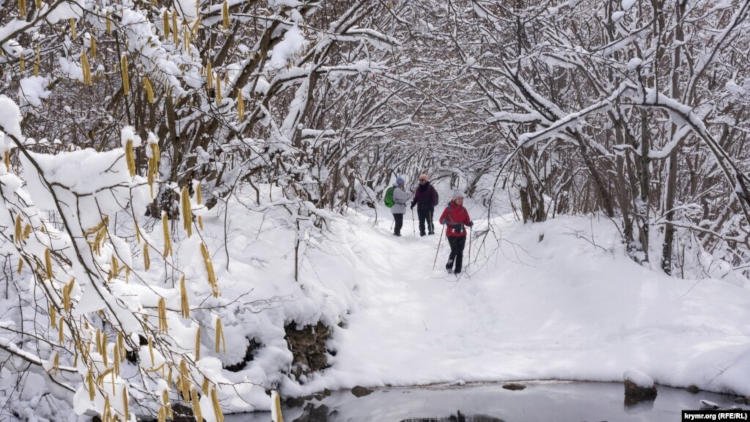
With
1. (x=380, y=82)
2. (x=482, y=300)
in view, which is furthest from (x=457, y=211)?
(x=380, y=82)

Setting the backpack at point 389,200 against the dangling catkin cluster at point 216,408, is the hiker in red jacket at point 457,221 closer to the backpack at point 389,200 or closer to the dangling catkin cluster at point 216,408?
the backpack at point 389,200

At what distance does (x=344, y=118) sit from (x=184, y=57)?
8.56 meters

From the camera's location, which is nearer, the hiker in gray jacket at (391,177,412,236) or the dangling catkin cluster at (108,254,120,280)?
the dangling catkin cluster at (108,254,120,280)

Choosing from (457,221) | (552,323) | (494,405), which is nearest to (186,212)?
(494,405)

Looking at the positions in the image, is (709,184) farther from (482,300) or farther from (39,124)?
(39,124)

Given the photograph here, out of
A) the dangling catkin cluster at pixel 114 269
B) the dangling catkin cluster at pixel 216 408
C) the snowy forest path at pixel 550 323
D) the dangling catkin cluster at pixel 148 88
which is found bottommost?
the snowy forest path at pixel 550 323

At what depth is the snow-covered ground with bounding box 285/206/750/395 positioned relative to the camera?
7141 mm

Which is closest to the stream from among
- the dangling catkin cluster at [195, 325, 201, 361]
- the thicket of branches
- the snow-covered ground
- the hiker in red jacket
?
the snow-covered ground

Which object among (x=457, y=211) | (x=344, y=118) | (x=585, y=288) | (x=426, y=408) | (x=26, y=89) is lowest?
(x=426, y=408)

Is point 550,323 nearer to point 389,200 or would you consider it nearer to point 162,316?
point 162,316

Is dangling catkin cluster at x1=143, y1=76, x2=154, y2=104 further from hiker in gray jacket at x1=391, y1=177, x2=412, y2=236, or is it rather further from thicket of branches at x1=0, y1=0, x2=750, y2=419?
hiker in gray jacket at x1=391, y1=177, x2=412, y2=236

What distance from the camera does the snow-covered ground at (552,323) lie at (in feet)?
23.4

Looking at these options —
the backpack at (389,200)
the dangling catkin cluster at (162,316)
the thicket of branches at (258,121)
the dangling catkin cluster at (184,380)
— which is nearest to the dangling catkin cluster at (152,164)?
the thicket of branches at (258,121)

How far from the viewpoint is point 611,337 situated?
25.9 ft
